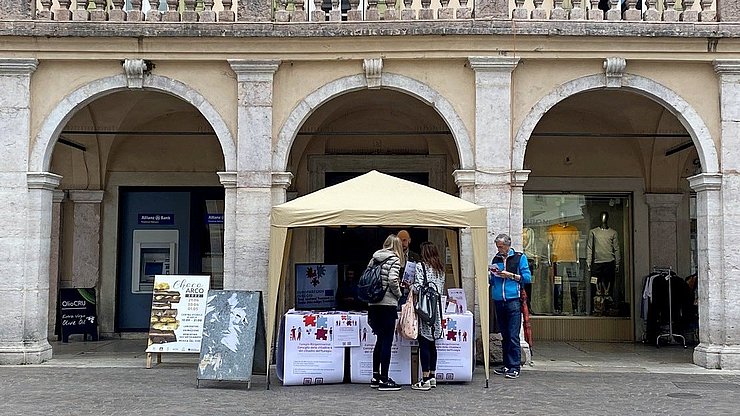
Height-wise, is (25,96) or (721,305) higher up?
(25,96)

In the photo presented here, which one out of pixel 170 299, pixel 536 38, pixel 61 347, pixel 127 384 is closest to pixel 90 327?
pixel 61 347

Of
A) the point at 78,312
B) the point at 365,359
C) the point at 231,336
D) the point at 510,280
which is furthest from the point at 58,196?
the point at 510,280

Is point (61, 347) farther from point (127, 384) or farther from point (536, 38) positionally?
point (536, 38)

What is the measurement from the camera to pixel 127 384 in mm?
9719

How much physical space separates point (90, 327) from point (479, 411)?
8514 millimetres

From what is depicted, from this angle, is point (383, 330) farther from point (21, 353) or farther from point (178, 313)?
point (21, 353)

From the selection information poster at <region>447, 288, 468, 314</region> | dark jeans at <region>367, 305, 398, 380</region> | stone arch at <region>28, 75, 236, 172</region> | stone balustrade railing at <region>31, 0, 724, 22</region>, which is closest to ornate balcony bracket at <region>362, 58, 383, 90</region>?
stone balustrade railing at <region>31, 0, 724, 22</region>

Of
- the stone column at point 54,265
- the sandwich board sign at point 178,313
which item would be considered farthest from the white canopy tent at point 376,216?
the stone column at point 54,265

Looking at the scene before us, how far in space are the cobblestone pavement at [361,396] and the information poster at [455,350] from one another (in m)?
0.16

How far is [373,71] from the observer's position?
37.3 ft

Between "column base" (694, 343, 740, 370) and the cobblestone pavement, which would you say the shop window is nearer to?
→ "column base" (694, 343, 740, 370)

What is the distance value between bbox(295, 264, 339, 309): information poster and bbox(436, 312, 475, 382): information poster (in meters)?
2.16

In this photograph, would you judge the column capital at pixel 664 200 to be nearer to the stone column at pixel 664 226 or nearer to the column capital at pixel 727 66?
the stone column at pixel 664 226

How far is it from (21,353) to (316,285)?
4.08 metres
